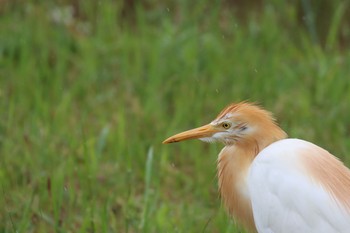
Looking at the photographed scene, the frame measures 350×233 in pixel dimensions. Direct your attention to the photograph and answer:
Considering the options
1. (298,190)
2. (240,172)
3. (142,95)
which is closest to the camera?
(298,190)

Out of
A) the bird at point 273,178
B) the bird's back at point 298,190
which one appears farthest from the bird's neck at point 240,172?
the bird's back at point 298,190

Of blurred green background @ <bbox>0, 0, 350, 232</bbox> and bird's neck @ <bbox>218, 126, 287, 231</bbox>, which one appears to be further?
blurred green background @ <bbox>0, 0, 350, 232</bbox>

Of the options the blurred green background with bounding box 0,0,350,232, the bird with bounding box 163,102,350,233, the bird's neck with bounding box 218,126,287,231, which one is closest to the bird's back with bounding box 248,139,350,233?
the bird with bounding box 163,102,350,233

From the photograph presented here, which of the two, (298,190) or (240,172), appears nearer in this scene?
(298,190)

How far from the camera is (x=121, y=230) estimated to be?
4.15m

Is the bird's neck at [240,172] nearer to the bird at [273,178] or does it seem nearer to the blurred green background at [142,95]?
the bird at [273,178]

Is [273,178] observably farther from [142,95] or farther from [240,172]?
[142,95]

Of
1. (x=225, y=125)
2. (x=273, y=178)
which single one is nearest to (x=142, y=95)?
(x=225, y=125)

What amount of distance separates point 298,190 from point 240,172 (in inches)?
13.4

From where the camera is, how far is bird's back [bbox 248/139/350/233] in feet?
10.7

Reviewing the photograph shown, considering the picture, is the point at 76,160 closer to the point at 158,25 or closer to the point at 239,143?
the point at 239,143

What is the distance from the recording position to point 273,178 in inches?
133

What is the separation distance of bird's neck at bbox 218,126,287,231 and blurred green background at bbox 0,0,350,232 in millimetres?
146

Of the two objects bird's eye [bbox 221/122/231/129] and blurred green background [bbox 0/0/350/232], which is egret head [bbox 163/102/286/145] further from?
blurred green background [bbox 0/0/350/232]
